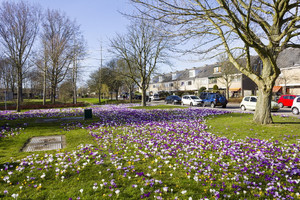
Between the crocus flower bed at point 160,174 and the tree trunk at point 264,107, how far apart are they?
3.72 m

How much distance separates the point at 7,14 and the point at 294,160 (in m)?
22.5

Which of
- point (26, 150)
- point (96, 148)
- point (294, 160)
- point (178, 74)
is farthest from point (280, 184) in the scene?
point (178, 74)

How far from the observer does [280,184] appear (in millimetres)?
3547

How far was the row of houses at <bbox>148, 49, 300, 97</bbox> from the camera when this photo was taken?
34562 millimetres

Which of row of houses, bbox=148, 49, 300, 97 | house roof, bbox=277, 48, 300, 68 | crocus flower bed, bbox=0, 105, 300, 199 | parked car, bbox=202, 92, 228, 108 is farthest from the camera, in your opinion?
house roof, bbox=277, 48, 300, 68

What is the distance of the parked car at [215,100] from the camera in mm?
22891

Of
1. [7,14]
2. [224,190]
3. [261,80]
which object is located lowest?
[224,190]

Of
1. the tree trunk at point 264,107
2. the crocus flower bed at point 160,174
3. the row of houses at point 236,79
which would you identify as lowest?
the crocus flower bed at point 160,174

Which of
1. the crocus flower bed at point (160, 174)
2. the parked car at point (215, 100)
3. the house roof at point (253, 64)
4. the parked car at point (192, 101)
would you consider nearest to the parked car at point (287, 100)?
the house roof at point (253, 64)

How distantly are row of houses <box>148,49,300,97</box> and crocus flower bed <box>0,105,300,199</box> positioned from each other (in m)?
13.3

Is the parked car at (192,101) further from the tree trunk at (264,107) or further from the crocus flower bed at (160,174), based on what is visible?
the crocus flower bed at (160,174)

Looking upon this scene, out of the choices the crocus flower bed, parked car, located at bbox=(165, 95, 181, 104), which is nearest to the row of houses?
Result: parked car, located at bbox=(165, 95, 181, 104)

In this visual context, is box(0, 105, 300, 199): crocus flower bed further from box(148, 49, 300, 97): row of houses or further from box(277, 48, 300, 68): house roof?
box(277, 48, 300, 68): house roof

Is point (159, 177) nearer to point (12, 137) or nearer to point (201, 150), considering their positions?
point (201, 150)
